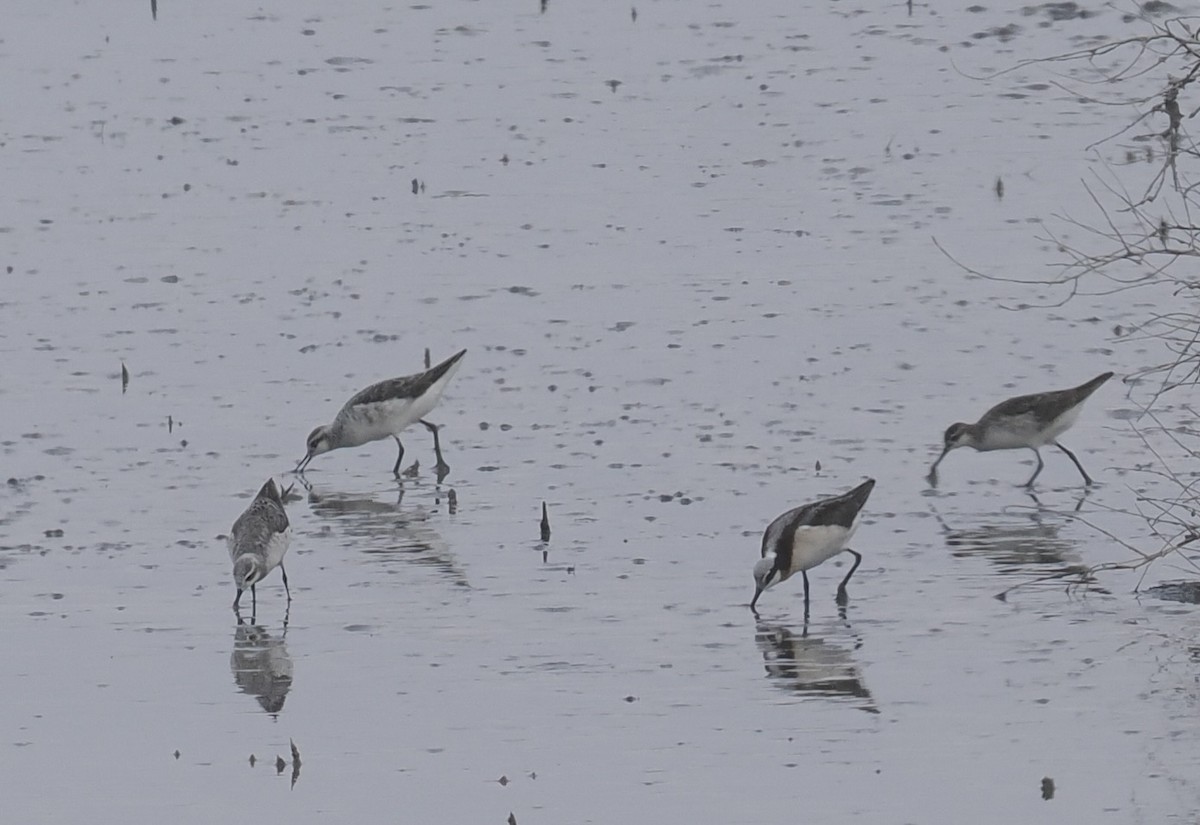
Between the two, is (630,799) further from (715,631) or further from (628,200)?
(628,200)

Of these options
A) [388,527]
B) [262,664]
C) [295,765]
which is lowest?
[295,765]

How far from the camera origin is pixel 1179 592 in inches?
514

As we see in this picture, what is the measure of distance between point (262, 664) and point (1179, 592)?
5074mm

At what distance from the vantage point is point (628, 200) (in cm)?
2453

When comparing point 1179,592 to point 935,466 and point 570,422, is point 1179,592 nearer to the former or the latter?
point 935,466

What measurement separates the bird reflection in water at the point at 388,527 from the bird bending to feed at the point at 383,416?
39 cm

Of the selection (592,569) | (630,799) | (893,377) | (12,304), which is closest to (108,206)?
(12,304)

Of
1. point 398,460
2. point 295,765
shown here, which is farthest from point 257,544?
point 398,460

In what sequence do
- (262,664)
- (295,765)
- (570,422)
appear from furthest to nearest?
(570,422), (262,664), (295,765)

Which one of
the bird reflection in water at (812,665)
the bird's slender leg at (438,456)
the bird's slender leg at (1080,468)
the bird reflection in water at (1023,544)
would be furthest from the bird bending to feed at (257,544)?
the bird's slender leg at (1080,468)

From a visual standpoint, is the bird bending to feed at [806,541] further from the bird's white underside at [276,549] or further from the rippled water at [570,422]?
the bird's white underside at [276,549]

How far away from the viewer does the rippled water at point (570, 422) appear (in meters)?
11.0

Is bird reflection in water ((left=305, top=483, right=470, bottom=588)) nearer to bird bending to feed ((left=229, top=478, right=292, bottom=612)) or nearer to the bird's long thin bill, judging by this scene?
bird bending to feed ((left=229, top=478, right=292, bottom=612))

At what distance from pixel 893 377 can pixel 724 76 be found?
11783mm
